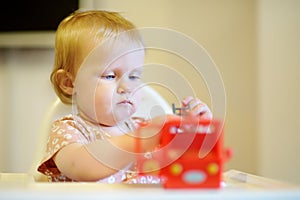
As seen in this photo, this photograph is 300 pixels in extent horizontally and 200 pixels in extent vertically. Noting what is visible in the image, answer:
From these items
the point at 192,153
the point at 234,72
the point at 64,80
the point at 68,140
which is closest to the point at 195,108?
the point at 192,153

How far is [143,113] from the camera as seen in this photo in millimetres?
1000

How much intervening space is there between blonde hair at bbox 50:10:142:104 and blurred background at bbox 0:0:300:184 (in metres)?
0.86

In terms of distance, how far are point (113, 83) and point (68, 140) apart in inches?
4.3

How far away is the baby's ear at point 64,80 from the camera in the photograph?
0.82 meters

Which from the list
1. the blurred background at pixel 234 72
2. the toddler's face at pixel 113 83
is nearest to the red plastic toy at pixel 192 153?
the toddler's face at pixel 113 83

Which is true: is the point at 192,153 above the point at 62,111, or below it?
above

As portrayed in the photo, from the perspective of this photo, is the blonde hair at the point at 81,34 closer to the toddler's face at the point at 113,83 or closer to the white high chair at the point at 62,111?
the toddler's face at the point at 113,83

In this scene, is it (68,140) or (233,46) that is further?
(233,46)

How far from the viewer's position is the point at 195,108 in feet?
1.63

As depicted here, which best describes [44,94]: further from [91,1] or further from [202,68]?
[202,68]

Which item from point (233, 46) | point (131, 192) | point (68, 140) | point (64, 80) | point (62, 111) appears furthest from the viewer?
point (233, 46)

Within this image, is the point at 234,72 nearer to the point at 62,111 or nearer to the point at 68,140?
the point at 62,111

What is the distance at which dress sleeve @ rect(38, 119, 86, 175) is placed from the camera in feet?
2.20

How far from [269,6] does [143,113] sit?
0.89 m
